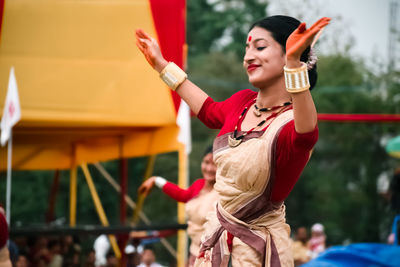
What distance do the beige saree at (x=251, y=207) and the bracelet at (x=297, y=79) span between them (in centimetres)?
27

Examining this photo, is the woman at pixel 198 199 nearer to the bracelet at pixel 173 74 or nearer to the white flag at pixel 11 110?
the white flag at pixel 11 110

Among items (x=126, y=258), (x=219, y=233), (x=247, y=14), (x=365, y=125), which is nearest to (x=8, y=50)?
(x=126, y=258)

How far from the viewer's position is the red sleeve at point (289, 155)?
7.97 ft

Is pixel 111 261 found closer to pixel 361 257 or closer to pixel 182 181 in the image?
pixel 182 181

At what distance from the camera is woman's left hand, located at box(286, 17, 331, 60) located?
227 cm

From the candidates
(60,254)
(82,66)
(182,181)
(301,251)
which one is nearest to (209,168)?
(182,181)

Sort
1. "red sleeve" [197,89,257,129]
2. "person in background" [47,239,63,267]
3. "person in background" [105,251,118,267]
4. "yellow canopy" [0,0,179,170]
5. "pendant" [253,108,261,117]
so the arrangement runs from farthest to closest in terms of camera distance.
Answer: "person in background" [47,239,63,267] → "person in background" [105,251,118,267] → "yellow canopy" [0,0,179,170] → "red sleeve" [197,89,257,129] → "pendant" [253,108,261,117]

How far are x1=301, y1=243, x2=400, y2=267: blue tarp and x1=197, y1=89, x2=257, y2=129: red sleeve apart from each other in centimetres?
76

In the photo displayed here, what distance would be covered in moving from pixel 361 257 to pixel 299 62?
38.6 inches

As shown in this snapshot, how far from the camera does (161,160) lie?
20125 mm

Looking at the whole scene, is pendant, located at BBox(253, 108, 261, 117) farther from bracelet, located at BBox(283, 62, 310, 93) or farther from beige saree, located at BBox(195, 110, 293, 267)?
bracelet, located at BBox(283, 62, 310, 93)

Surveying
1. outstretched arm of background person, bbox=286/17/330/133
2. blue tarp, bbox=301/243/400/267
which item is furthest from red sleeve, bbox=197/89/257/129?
blue tarp, bbox=301/243/400/267

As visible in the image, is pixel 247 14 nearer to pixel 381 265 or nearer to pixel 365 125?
pixel 365 125

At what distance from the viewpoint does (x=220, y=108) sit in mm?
2932
